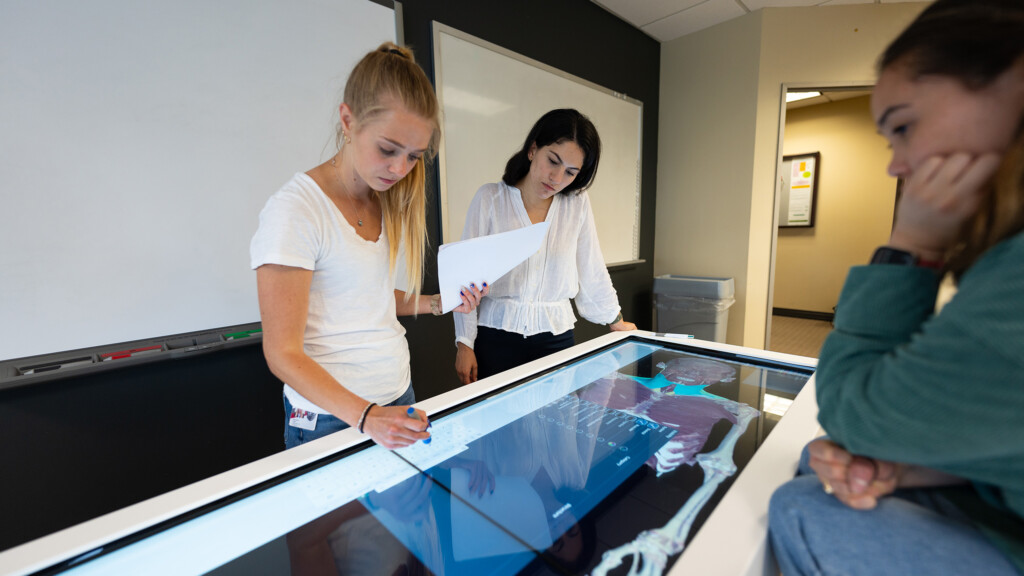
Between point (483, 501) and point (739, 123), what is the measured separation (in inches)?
137

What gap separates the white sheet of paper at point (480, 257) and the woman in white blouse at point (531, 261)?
286 millimetres

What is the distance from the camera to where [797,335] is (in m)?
4.53

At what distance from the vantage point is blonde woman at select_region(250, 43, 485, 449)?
77 cm

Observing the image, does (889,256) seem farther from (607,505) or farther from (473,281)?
(473,281)

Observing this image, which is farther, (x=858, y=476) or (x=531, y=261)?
(x=531, y=261)

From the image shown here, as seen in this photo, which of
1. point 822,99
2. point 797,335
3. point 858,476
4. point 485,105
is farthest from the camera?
point 822,99

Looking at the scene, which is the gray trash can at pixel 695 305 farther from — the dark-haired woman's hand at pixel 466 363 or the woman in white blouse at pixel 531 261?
the dark-haired woman's hand at pixel 466 363

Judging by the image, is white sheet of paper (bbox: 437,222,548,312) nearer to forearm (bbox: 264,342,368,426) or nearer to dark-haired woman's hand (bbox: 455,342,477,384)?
dark-haired woman's hand (bbox: 455,342,477,384)

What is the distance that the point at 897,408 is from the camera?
1.34 feet

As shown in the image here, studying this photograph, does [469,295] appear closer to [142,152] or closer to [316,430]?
[316,430]

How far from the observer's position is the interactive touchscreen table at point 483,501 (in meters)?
0.54

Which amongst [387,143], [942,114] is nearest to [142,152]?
[387,143]

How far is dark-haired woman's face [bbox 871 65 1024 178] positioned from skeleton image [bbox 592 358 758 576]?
19.6 inches

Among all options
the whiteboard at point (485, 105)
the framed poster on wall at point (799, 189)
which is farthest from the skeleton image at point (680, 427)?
the framed poster on wall at point (799, 189)
